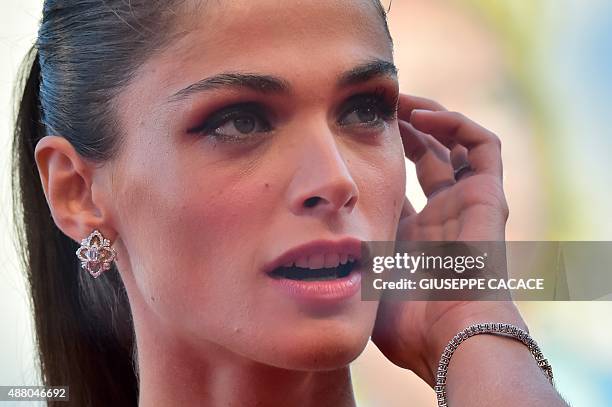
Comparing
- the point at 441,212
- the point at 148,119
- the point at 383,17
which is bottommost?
the point at 441,212

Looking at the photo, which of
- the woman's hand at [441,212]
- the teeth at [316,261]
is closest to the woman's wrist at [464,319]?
the woman's hand at [441,212]

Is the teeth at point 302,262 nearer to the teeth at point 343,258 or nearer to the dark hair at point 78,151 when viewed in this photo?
the teeth at point 343,258

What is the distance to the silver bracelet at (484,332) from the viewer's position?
1.06m

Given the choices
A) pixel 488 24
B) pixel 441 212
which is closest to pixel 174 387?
pixel 441 212

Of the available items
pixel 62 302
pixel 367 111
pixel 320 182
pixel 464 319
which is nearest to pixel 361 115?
pixel 367 111

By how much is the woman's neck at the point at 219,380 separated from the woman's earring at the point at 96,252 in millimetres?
93

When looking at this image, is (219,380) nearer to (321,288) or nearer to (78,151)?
(321,288)

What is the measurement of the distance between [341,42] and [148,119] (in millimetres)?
243

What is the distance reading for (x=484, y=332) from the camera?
106 centimetres

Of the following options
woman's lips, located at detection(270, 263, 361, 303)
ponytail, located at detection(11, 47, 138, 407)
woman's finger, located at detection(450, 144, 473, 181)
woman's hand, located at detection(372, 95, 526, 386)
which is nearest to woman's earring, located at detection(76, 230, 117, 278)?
ponytail, located at detection(11, 47, 138, 407)

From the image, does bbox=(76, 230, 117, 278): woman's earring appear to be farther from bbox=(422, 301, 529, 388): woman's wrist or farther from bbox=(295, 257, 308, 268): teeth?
bbox=(422, 301, 529, 388): woman's wrist

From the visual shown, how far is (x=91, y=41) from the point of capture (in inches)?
42.9

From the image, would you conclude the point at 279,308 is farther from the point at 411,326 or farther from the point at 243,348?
the point at 411,326

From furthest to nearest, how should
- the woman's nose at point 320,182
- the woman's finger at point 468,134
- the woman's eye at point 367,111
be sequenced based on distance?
the woman's finger at point 468,134 < the woman's eye at point 367,111 < the woman's nose at point 320,182
